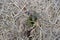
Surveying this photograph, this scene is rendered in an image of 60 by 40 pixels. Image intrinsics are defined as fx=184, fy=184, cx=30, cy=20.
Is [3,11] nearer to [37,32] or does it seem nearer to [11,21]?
[11,21]

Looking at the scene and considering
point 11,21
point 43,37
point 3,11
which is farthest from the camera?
point 3,11

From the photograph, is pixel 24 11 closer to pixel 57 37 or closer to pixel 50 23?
pixel 50 23

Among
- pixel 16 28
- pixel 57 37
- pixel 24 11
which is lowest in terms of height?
pixel 57 37

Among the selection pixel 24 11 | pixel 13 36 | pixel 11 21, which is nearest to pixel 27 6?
pixel 24 11

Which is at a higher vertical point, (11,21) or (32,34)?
(11,21)

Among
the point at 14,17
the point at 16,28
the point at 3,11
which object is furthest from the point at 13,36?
the point at 3,11

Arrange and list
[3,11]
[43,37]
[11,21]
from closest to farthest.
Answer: [43,37] < [11,21] < [3,11]

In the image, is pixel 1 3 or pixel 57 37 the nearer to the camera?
pixel 57 37

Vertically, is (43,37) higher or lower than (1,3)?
Result: lower

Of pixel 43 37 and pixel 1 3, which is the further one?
pixel 1 3
